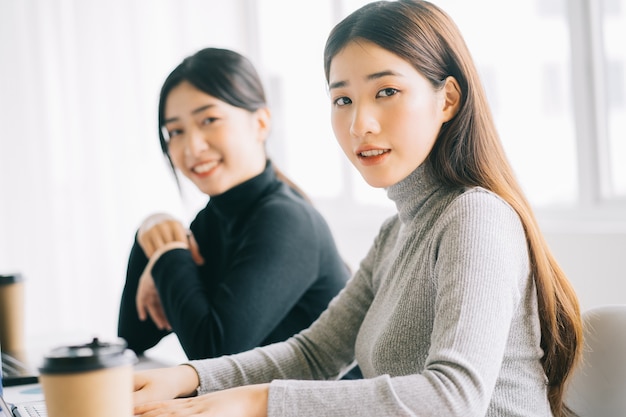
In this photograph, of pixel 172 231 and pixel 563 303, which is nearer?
pixel 563 303

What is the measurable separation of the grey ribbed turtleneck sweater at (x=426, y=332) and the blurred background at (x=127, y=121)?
1.84 meters

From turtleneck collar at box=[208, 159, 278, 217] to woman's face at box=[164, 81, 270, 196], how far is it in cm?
2

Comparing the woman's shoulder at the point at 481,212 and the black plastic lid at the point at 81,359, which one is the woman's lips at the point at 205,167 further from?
the black plastic lid at the point at 81,359

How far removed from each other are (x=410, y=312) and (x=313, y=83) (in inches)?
124

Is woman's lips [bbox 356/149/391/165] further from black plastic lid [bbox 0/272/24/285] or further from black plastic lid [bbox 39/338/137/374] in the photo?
black plastic lid [bbox 0/272/24/285]

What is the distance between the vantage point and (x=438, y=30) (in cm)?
112

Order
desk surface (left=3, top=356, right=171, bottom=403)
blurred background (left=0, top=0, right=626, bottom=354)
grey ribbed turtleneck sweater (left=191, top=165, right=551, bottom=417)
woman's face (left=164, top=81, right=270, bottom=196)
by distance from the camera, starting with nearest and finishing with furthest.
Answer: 1. grey ribbed turtleneck sweater (left=191, top=165, right=551, bottom=417)
2. desk surface (left=3, top=356, right=171, bottom=403)
3. woman's face (left=164, top=81, right=270, bottom=196)
4. blurred background (left=0, top=0, right=626, bottom=354)

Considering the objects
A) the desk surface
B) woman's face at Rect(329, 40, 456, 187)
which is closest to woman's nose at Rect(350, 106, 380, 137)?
woman's face at Rect(329, 40, 456, 187)

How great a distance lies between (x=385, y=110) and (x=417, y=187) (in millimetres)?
137

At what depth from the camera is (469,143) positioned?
3.70ft

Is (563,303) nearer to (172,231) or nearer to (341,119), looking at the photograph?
(341,119)

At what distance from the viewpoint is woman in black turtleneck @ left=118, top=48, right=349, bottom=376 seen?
1.57 meters

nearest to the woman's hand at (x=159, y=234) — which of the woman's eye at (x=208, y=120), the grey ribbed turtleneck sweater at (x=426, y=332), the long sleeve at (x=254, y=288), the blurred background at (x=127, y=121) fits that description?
the long sleeve at (x=254, y=288)

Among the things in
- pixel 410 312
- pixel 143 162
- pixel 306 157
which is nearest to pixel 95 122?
pixel 143 162
